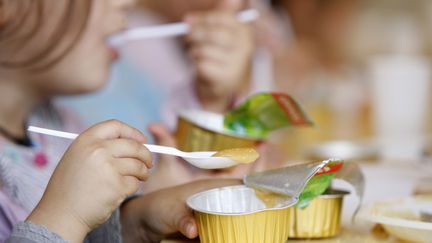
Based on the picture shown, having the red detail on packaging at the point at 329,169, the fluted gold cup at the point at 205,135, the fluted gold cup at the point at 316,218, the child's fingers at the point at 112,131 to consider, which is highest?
the child's fingers at the point at 112,131

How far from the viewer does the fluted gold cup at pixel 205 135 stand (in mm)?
914

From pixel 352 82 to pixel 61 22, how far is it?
1589 millimetres

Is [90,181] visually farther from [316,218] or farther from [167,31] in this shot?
[167,31]

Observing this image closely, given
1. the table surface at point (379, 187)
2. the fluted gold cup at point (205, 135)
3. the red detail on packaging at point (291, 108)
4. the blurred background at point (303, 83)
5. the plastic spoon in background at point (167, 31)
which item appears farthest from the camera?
the blurred background at point (303, 83)

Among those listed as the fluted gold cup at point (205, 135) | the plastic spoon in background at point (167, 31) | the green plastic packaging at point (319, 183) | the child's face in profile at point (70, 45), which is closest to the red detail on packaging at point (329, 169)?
the green plastic packaging at point (319, 183)

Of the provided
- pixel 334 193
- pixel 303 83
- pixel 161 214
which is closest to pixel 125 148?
pixel 161 214

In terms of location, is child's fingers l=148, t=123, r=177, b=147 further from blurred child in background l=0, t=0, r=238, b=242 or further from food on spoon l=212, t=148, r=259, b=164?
food on spoon l=212, t=148, r=259, b=164

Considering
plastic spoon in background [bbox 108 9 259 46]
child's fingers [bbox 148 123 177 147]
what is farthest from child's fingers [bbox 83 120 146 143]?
plastic spoon in background [bbox 108 9 259 46]

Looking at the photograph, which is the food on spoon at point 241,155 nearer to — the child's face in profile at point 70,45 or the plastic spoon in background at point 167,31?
the child's face in profile at point 70,45

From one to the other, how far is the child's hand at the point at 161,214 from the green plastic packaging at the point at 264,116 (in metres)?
0.14

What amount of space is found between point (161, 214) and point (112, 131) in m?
0.13

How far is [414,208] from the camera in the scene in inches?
29.0

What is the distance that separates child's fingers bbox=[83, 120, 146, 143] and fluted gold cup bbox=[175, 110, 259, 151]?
10.8 inches

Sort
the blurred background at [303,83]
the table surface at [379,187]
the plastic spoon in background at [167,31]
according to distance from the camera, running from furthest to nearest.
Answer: the blurred background at [303,83]
the plastic spoon in background at [167,31]
the table surface at [379,187]
